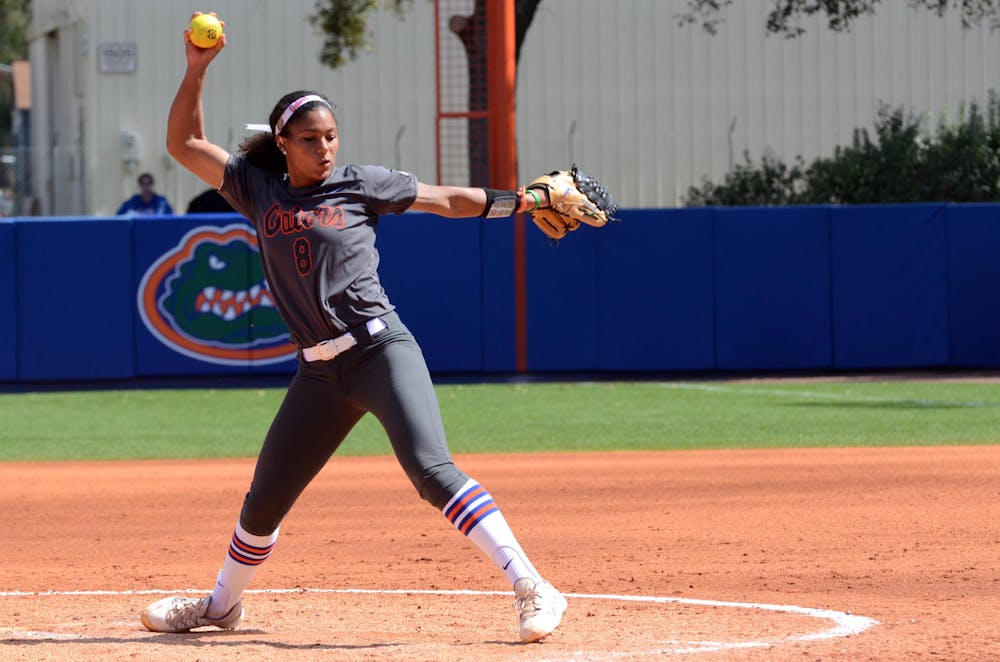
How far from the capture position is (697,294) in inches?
670

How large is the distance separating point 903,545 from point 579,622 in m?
2.44

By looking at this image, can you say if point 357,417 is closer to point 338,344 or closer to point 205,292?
point 338,344

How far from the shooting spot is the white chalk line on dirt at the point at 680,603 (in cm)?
516

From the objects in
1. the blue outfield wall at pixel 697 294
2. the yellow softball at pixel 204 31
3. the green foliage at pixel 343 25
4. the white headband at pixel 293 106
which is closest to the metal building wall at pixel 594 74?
the green foliage at pixel 343 25

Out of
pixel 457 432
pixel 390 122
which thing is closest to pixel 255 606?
pixel 457 432

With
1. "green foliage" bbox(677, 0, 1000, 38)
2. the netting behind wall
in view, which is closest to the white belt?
the netting behind wall

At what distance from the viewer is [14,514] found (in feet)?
30.3

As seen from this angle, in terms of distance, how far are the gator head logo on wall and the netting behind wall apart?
9.78 feet

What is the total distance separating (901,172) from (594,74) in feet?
19.2

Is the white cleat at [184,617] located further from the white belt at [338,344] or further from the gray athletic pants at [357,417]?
the white belt at [338,344]

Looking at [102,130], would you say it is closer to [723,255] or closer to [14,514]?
[723,255]

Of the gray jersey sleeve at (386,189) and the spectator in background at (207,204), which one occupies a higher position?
the spectator in background at (207,204)

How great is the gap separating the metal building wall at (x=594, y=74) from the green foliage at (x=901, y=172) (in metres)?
2.72

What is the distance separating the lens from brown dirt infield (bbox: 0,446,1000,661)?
5.37 meters
